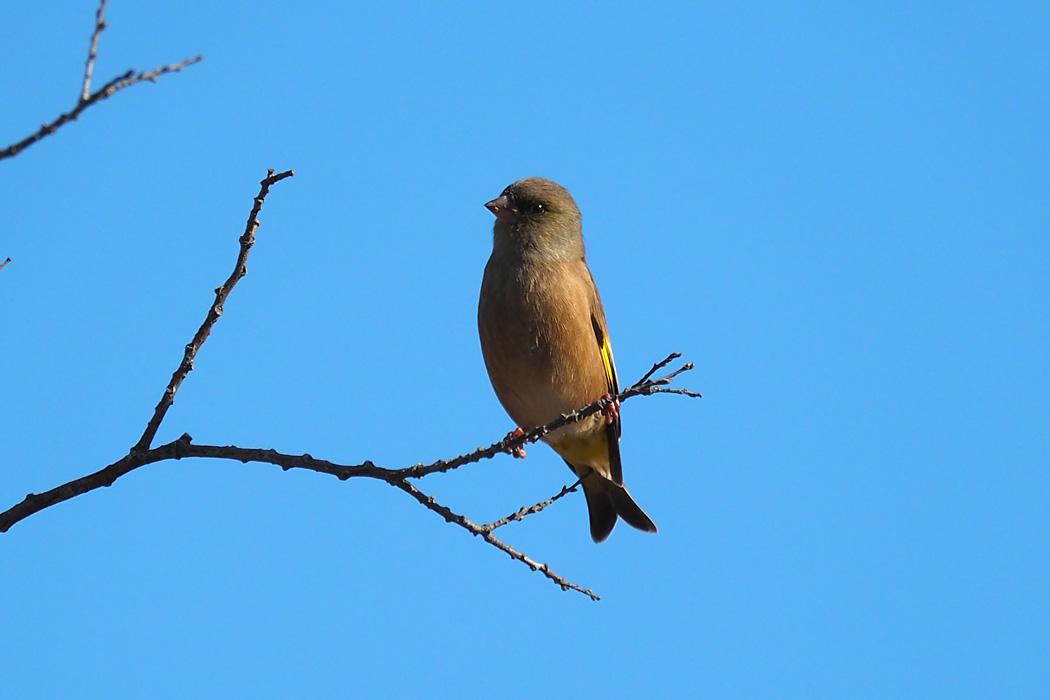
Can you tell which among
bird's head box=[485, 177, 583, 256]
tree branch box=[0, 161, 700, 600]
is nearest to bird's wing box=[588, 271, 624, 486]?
bird's head box=[485, 177, 583, 256]

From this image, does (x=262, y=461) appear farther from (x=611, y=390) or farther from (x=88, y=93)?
(x=611, y=390)

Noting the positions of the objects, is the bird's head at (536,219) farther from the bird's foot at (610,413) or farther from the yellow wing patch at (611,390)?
the bird's foot at (610,413)

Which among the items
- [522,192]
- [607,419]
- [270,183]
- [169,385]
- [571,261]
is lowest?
[169,385]

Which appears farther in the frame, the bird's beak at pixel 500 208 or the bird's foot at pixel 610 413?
the bird's beak at pixel 500 208

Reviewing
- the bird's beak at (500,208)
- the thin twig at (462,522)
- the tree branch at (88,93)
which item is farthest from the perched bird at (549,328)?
the tree branch at (88,93)

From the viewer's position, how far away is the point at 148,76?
255 cm

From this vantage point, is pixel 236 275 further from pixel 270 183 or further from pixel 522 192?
pixel 522 192

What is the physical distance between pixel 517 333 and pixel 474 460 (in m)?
2.06

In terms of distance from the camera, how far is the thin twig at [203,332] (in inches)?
148

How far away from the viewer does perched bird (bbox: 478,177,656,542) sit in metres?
6.01

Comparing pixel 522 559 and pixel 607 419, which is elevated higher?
pixel 607 419

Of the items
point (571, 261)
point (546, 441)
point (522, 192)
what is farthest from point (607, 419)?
point (522, 192)

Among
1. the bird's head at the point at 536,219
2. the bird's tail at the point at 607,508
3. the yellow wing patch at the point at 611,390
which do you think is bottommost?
the bird's tail at the point at 607,508

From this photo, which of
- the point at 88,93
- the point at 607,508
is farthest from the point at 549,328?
the point at 88,93
